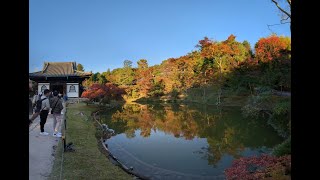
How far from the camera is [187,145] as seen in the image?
11.3 m

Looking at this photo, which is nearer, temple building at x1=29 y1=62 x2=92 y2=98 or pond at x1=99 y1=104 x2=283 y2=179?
pond at x1=99 y1=104 x2=283 y2=179

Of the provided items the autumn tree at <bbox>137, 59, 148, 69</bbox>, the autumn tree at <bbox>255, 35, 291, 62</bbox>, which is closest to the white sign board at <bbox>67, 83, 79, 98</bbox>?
the autumn tree at <bbox>137, 59, 148, 69</bbox>

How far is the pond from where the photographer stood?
8117 mm

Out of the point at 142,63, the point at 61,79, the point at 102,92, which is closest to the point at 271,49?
the point at 102,92

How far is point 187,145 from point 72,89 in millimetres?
19740

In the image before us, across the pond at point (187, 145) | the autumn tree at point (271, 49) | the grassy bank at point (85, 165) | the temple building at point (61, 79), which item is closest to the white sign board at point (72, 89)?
the temple building at point (61, 79)

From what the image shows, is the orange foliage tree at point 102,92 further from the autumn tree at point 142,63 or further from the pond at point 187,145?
the autumn tree at point 142,63

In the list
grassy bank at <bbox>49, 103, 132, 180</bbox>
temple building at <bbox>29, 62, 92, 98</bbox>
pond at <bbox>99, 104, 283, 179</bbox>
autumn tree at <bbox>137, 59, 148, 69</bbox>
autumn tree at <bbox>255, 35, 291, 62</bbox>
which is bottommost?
pond at <bbox>99, 104, 283, 179</bbox>

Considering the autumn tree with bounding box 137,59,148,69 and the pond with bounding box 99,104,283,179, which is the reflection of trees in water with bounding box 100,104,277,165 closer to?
the pond with bounding box 99,104,283,179

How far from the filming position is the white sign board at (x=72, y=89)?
2802cm

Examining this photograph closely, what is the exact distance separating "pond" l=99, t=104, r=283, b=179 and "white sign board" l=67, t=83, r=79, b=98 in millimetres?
12713

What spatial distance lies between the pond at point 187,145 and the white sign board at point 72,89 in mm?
12713
